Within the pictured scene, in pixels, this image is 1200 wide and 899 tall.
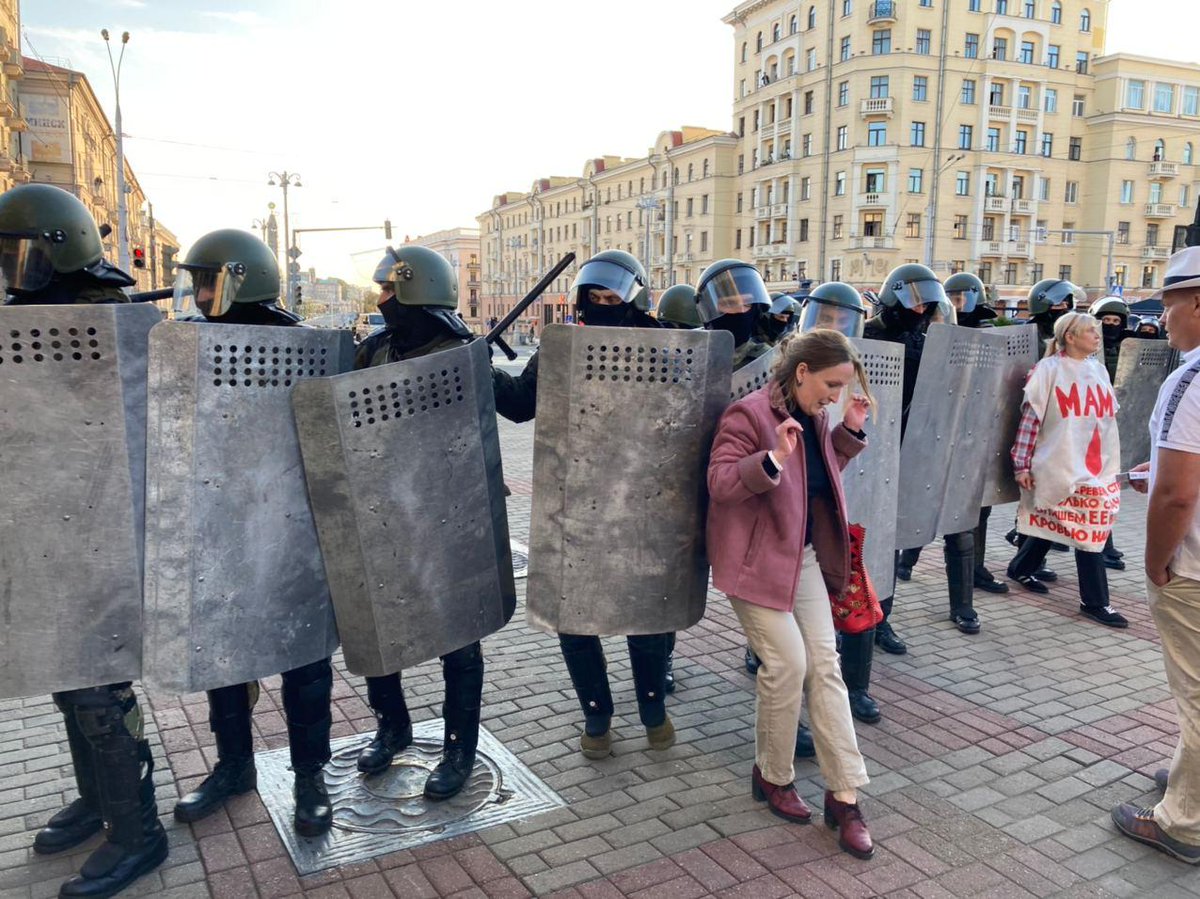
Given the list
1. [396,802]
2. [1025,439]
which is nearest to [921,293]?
[1025,439]

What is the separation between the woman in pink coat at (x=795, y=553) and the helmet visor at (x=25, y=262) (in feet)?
7.81

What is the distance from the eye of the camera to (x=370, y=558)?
317 cm

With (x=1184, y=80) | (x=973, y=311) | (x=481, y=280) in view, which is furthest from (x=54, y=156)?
(x=1184, y=80)

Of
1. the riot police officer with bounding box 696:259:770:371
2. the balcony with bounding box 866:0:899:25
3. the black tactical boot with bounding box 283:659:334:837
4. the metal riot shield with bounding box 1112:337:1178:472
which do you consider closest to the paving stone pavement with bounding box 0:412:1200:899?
the black tactical boot with bounding box 283:659:334:837

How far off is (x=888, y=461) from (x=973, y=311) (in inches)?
129

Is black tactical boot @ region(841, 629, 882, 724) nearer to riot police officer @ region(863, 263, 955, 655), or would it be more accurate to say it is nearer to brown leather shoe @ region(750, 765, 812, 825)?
riot police officer @ region(863, 263, 955, 655)

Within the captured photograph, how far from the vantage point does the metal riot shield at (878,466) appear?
4.08 metres

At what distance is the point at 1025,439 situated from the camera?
576 cm

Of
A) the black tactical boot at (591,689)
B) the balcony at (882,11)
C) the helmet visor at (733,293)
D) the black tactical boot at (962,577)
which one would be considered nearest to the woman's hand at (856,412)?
the helmet visor at (733,293)

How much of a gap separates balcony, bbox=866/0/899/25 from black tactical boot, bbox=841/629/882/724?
2410 inches

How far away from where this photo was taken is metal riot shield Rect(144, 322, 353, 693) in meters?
2.80

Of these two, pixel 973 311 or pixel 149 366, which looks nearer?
pixel 149 366

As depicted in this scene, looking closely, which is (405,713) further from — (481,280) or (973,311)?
(481,280)

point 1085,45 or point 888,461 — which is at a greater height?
point 1085,45
